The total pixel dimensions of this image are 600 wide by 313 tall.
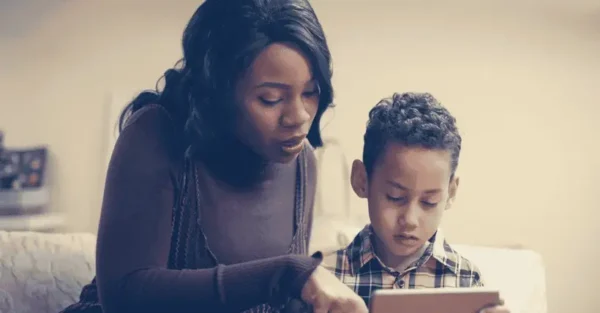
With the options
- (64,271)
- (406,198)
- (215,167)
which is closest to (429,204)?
(406,198)

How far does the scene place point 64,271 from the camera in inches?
35.9

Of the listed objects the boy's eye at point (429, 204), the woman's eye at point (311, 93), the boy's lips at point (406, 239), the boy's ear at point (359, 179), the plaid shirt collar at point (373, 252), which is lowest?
the plaid shirt collar at point (373, 252)

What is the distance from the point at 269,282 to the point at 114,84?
0.51 metres

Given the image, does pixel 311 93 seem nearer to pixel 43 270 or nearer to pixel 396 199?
pixel 396 199

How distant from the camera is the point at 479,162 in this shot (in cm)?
92

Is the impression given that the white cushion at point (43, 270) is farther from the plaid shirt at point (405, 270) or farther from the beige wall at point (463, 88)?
the plaid shirt at point (405, 270)

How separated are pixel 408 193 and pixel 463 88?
0.28 m

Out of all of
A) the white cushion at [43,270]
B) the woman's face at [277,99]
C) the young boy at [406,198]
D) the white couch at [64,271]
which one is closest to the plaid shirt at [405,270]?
the young boy at [406,198]

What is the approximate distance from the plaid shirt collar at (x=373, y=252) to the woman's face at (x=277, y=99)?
21 cm

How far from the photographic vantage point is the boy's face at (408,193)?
2.37 feet

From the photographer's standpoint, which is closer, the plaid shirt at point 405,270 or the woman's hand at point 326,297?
the woman's hand at point 326,297

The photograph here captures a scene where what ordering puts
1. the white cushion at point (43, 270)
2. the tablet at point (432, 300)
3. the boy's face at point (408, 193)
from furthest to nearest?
the white cushion at point (43, 270), the boy's face at point (408, 193), the tablet at point (432, 300)

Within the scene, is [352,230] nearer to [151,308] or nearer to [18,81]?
[151,308]

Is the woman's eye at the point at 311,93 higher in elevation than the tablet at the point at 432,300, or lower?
higher
